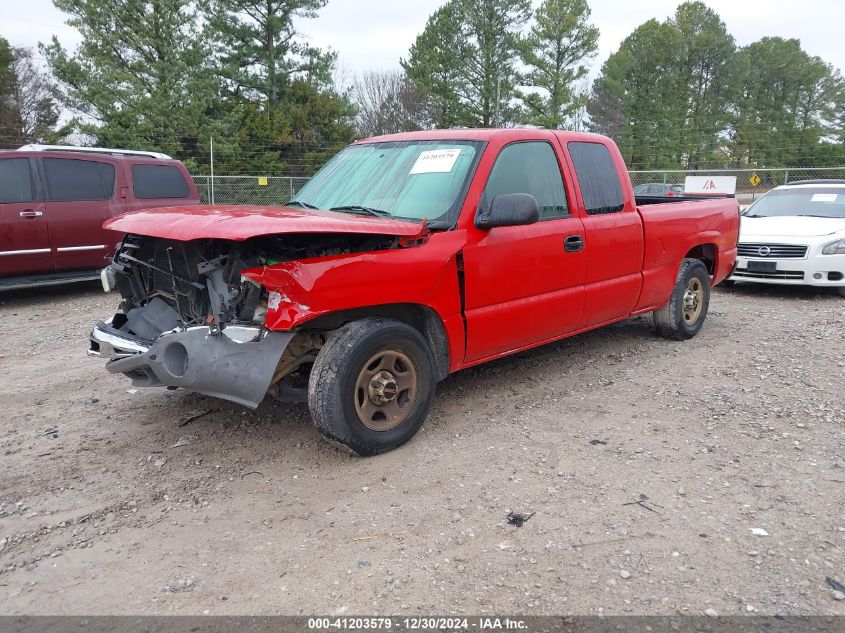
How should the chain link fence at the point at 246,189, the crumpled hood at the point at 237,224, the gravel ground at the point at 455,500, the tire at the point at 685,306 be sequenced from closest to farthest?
the gravel ground at the point at 455,500, the crumpled hood at the point at 237,224, the tire at the point at 685,306, the chain link fence at the point at 246,189

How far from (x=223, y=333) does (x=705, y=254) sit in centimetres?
504

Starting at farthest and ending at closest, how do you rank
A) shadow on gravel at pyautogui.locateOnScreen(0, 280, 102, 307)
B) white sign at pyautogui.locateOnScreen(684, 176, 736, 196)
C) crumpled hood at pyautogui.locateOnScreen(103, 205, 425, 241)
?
white sign at pyautogui.locateOnScreen(684, 176, 736, 196), shadow on gravel at pyautogui.locateOnScreen(0, 280, 102, 307), crumpled hood at pyautogui.locateOnScreen(103, 205, 425, 241)

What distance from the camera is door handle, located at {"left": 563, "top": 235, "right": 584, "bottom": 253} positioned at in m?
4.69

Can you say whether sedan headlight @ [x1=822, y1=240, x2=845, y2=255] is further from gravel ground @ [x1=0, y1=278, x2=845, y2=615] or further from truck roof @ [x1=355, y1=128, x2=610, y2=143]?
truck roof @ [x1=355, y1=128, x2=610, y2=143]

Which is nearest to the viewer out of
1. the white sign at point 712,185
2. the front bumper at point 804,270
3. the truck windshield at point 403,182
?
the truck windshield at point 403,182

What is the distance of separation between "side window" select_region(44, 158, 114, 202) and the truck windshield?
5.42m

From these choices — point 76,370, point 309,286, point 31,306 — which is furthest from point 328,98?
point 309,286

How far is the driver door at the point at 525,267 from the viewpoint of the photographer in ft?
13.7

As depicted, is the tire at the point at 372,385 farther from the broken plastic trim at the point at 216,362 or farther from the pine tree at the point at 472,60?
the pine tree at the point at 472,60

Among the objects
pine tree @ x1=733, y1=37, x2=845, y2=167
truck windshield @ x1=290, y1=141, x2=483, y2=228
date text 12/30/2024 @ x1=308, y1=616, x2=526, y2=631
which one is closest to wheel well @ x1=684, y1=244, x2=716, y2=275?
truck windshield @ x1=290, y1=141, x2=483, y2=228

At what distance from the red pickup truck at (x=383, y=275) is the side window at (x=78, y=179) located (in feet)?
17.8

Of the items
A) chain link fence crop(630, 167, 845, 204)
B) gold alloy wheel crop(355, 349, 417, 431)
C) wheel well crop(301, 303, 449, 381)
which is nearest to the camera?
gold alloy wheel crop(355, 349, 417, 431)

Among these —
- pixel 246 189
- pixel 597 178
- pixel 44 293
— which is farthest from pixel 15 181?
pixel 246 189

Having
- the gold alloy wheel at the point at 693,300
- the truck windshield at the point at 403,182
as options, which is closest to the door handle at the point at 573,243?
the truck windshield at the point at 403,182
